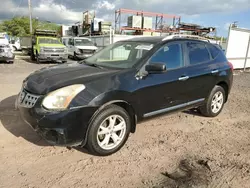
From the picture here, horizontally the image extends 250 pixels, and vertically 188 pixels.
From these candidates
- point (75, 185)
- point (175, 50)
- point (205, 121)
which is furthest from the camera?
point (205, 121)

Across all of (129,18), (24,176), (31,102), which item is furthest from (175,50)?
(129,18)

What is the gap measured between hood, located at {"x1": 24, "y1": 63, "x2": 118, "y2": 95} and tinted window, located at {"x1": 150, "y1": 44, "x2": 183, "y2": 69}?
85cm

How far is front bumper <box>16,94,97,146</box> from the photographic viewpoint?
273 cm

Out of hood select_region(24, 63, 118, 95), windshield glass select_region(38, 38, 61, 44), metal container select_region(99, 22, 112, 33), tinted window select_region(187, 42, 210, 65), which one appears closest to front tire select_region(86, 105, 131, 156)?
hood select_region(24, 63, 118, 95)

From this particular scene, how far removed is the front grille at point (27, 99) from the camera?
2881mm

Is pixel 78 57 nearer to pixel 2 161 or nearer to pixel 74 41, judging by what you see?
pixel 74 41

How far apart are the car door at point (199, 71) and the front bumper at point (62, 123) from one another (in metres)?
2.09

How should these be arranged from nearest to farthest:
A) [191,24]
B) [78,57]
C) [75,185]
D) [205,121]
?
1. [75,185]
2. [205,121]
3. [78,57]
4. [191,24]

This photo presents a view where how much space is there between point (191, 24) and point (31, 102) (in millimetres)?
31802

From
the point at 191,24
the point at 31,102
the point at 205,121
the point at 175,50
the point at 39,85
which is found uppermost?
the point at 191,24

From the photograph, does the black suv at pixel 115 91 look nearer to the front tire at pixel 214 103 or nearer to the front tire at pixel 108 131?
the front tire at pixel 108 131

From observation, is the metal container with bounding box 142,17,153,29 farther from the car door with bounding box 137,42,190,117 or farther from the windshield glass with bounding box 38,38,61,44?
the car door with bounding box 137,42,190,117

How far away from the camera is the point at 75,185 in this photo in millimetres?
2541

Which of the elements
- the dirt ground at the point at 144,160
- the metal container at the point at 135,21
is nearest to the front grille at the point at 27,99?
the dirt ground at the point at 144,160
